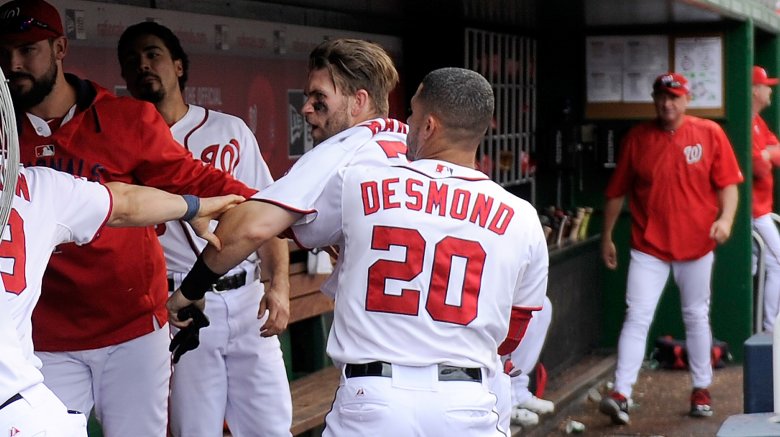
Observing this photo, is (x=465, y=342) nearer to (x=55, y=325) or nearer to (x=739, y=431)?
(x=739, y=431)

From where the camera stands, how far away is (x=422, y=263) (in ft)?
10.7

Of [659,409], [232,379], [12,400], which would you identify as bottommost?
[659,409]

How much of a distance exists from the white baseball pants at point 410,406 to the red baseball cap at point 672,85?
448cm

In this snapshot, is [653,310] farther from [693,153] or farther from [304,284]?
[304,284]

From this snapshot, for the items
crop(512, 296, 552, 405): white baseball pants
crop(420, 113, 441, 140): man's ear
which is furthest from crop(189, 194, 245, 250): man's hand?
crop(512, 296, 552, 405): white baseball pants

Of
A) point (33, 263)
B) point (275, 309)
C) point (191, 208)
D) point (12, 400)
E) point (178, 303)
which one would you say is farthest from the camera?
point (275, 309)

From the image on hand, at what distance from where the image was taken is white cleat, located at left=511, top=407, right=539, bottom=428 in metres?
6.95

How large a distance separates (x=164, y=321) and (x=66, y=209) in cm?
107

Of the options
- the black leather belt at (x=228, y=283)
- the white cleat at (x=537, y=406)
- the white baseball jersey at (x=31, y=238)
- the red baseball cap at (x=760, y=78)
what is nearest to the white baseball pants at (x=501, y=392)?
the black leather belt at (x=228, y=283)

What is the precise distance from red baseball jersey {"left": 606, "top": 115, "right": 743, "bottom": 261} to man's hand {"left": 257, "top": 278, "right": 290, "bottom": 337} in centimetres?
362

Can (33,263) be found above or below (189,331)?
above

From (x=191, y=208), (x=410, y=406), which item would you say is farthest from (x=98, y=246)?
(x=410, y=406)

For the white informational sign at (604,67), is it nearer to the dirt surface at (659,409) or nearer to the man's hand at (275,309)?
the dirt surface at (659,409)

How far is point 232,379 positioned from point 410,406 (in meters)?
1.48
